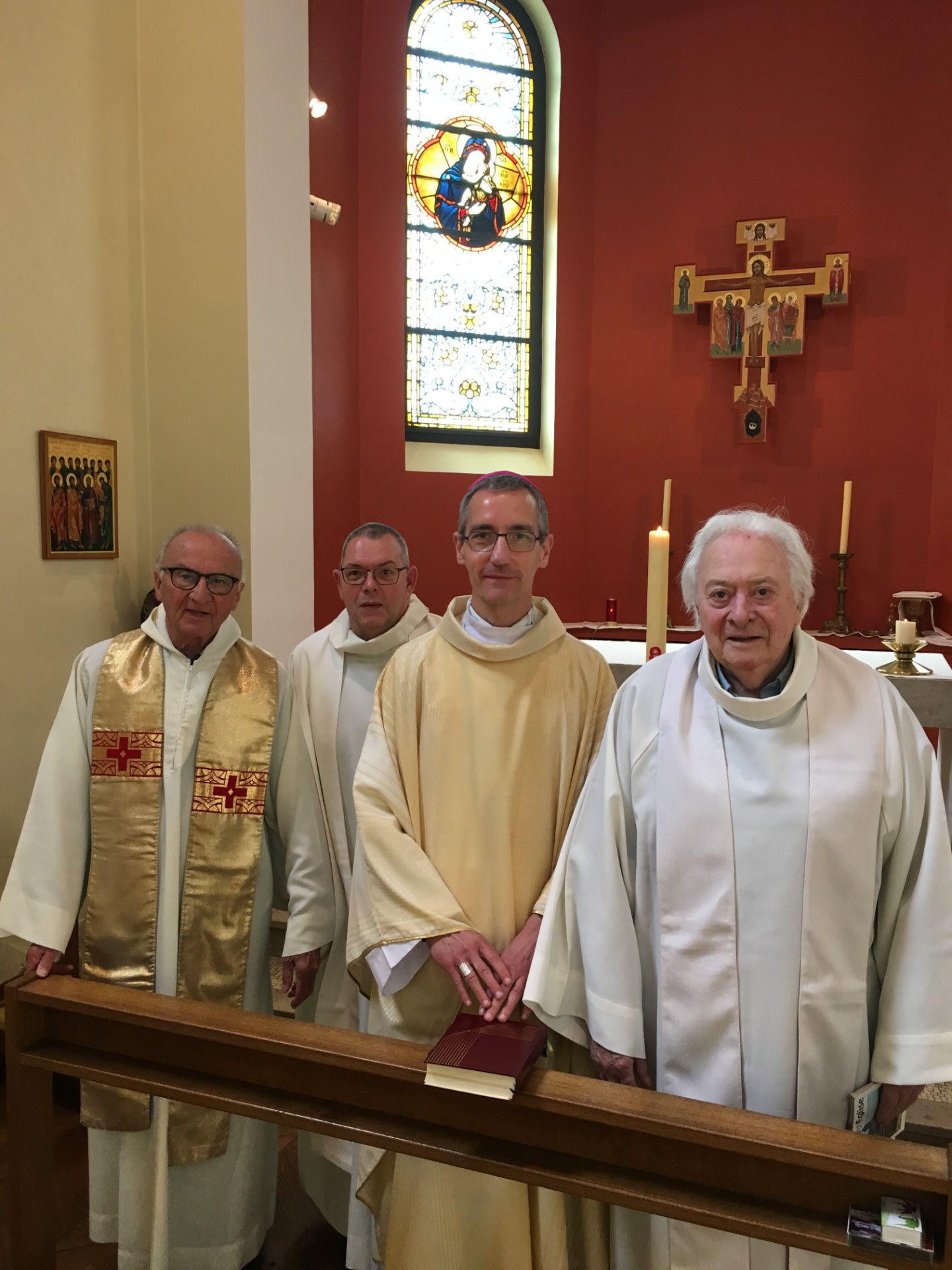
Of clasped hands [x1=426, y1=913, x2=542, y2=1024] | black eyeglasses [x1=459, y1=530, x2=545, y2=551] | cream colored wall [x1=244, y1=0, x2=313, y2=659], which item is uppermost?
cream colored wall [x1=244, y1=0, x2=313, y2=659]

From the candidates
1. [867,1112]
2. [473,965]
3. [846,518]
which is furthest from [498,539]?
[846,518]

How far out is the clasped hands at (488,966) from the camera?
217cm

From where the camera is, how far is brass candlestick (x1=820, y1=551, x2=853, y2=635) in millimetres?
6871

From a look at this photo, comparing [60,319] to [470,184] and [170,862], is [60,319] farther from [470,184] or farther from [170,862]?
[470,184]

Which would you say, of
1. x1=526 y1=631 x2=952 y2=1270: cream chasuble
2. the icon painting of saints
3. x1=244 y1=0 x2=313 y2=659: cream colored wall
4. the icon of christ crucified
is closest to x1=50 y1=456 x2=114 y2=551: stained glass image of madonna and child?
x1=244 y1=0 x2=313 y2=659: cream colored wall

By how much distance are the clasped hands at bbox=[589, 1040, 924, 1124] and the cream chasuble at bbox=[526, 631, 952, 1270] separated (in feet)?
0.09

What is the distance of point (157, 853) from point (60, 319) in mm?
2595

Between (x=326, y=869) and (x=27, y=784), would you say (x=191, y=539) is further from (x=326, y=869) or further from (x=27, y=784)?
(x=27, y=784)

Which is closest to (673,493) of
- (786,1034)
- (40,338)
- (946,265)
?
(946,265)

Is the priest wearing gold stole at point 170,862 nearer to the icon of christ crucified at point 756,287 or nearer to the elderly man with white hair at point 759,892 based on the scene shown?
the elderly man with white hair at point 759,892

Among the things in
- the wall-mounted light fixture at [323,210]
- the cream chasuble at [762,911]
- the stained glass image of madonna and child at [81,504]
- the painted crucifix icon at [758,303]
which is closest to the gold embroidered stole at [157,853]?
the cream chasuble at [762,911]

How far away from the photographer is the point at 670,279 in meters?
7.41

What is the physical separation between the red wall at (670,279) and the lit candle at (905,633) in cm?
373

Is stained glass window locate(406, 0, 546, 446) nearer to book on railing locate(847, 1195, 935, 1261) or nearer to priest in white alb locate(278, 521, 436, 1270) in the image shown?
priest in white alb locate(278, 521, 436, 1270)
